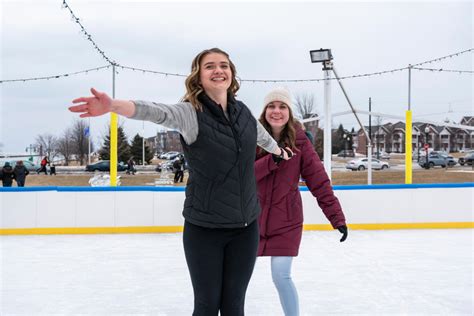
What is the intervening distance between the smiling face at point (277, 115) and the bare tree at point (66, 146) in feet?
44.8

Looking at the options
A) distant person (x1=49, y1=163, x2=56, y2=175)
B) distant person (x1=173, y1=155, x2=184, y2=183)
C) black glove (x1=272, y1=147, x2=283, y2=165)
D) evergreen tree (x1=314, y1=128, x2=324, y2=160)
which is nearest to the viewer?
black glove (x1=272, y1=147, x2=283, y2=165)

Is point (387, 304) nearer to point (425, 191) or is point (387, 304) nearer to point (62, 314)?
point (62, 314)

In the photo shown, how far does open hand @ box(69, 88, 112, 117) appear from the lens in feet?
3.51

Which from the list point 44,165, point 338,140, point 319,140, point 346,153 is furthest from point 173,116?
point 338,140

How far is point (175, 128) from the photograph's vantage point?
3.92 ft

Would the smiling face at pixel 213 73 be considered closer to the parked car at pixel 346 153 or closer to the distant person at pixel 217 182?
the distant person at pixel 217 182

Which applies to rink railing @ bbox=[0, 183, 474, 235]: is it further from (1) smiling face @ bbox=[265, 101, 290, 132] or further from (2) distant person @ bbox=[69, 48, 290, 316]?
(2) distant person @ bbox=[69, 48, 290, 316]

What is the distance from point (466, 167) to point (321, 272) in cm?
1377

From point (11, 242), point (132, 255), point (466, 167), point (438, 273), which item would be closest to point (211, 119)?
point (438, 273)

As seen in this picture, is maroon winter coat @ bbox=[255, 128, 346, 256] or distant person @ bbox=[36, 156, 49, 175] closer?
maroon winter coat @ bbox=[255, 128, 346, 256]

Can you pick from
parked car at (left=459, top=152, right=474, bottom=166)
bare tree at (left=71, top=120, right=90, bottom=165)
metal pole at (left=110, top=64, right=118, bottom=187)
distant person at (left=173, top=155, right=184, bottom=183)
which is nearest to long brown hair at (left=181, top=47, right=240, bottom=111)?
metal pole at (left=110, top=64, right=118, bottom=187)

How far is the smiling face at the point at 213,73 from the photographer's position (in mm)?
1280

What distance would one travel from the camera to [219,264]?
51.8 inches

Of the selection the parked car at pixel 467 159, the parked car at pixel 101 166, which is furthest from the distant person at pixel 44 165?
the parked car at pixel 467 159
